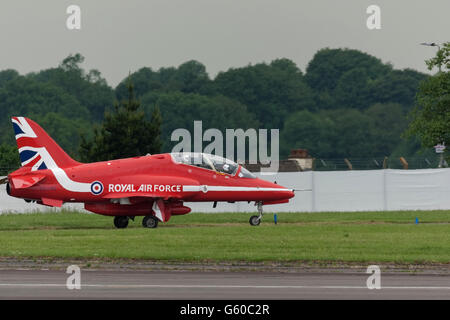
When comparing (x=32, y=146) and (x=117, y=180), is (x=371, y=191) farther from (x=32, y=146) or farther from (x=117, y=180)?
(x=32, y=146)

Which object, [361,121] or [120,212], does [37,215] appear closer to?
[120,212]

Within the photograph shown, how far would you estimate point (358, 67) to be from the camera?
421 feet

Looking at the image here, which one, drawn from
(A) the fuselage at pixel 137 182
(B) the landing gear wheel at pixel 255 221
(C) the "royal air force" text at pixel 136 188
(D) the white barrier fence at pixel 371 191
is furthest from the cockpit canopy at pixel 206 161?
(D) the white barrier fence at pixel 371 191

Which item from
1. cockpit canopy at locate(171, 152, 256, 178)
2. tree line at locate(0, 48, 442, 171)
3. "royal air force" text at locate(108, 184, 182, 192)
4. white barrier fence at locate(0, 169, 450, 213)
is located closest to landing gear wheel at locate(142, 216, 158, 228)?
"royal air force" text at locate(108, 184, 182, 192)

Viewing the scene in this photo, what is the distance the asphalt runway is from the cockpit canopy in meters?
14.9

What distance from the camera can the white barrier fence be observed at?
44062 millimetres

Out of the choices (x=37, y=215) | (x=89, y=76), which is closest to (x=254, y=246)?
(x=37, y=215)

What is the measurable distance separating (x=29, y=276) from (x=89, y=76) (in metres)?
120

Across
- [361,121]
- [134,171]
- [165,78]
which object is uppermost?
[165,78]

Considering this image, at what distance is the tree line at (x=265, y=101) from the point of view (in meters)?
93.2

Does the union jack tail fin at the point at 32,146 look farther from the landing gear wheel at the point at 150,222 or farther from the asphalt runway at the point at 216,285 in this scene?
the asphalt runway at the point at 216,285

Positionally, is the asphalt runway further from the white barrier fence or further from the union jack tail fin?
the white barrier fence

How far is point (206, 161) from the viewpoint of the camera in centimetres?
3478

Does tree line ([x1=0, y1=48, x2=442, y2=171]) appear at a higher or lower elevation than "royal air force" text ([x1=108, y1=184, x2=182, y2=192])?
higher
